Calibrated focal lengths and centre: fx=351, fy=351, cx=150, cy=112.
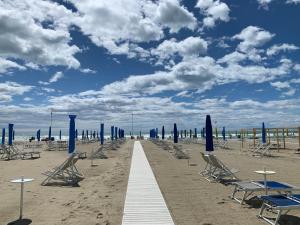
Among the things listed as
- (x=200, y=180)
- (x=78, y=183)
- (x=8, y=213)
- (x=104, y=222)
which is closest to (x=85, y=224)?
(x=104, y=222)

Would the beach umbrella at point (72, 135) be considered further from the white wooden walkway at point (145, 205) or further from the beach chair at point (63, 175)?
the white wooden walkway at point (145, 205)

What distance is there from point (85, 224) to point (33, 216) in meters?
1.19

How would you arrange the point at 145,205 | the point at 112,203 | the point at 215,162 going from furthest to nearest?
the point at 215,162 → the point at 112,203 → the point at 145,205

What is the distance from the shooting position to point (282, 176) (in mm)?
11875

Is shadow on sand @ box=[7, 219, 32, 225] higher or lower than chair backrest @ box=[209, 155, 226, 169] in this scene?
lower

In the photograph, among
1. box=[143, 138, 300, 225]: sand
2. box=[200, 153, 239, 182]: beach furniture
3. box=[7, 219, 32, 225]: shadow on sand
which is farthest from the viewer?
box=[200, 153, 239, 182]: beach furniture

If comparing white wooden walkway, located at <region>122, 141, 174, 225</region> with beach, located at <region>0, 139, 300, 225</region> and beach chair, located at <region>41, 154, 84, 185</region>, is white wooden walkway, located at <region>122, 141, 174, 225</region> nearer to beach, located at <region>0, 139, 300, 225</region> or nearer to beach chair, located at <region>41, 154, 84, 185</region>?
beach, located at <region>0, 139, 300, 225</region>

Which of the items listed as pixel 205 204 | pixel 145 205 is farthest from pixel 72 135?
pixel 205 204

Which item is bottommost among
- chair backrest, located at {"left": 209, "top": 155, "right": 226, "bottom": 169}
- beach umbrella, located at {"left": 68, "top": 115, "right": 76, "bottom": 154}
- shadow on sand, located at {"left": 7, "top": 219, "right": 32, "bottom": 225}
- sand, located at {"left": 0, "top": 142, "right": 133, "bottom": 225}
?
shadow on sand, located at {"left": 7, "top": 219, "right": 32, "bottom": 225}

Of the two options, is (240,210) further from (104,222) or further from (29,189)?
(29,189)

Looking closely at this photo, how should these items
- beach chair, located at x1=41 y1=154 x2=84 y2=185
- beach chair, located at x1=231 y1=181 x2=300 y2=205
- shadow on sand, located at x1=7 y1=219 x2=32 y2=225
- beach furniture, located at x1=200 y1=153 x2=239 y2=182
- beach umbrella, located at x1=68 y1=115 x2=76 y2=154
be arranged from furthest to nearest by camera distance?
beach umbrella, located at x1=68 y1=115 x2=76 y2=154 < beach furniture, located at x1=200 y1=153 x2=239 y2=182 < beach chair, located at x1=41 y1=154 x2=84 y2=185 < beach chair, located at x1=231 y1=181 x2=300 y2=205 < shadow on sand, located at x1=7 y1=219 x2=32 y2=225

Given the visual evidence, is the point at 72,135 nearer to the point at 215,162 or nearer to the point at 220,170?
the point at 215,162

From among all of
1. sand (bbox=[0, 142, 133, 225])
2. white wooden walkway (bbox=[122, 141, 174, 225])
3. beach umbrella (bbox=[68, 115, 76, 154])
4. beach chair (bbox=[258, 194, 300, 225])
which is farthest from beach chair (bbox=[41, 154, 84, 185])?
beach chair (bbox=[258, 194, 300, 225])

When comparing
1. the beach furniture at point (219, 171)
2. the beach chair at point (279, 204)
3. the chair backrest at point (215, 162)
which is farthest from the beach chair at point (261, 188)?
the chair backrest at point (215, 162)
